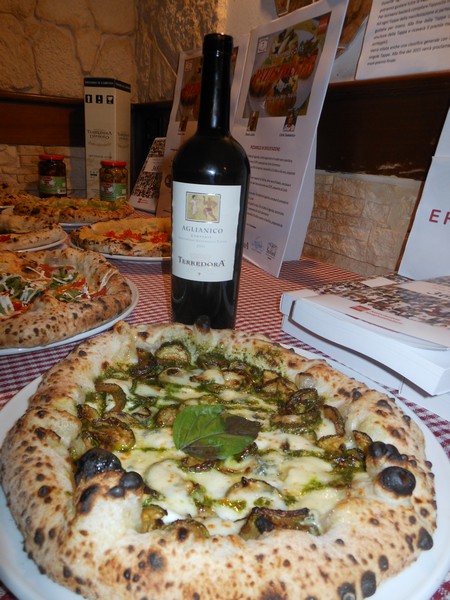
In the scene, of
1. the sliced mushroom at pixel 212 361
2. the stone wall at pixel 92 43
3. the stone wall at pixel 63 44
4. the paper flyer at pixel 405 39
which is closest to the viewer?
the sliced mushroom at pixel 212 361

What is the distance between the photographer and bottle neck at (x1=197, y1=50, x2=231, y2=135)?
1.17 m

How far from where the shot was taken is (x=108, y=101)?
4.62 metres

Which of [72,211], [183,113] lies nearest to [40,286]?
[72,211]

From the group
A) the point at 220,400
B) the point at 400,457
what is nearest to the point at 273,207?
the point at 220,400

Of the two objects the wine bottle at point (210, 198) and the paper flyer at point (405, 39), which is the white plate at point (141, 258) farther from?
the paper flyer at point (405, 39)

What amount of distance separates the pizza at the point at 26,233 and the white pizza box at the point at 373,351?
1.60 metres

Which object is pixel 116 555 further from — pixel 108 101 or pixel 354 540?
pixel 108 101

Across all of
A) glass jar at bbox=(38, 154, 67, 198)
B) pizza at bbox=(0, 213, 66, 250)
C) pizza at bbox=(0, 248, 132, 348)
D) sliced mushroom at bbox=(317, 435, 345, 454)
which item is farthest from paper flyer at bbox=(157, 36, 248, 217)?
sliced mushroom at bbox=(317, 435, 345, 454)

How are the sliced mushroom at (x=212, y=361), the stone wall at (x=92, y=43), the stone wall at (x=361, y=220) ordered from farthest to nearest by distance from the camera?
the stone wall at (x=92, y=43), the stone wall at (x=361, y=220), the sliced mushroom at (x=212, y=361)

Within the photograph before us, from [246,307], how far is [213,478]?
1096mm

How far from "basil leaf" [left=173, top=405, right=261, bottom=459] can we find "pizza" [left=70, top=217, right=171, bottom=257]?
1.57m

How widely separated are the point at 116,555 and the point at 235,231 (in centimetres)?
89

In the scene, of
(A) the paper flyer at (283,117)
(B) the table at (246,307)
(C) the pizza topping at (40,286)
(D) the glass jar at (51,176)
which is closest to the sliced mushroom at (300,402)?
(B) the table at (246,307)

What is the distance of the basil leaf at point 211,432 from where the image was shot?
87 cm
